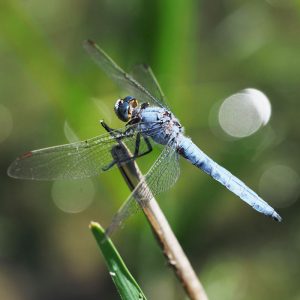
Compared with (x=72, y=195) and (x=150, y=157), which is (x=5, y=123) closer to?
(x=72, y=195)

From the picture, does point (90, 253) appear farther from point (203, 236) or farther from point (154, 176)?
point (154, 176)

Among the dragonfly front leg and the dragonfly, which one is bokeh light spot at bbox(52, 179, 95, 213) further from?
the dragonfly front leg

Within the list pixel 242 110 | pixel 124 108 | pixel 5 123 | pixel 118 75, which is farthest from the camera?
pixel 5 123

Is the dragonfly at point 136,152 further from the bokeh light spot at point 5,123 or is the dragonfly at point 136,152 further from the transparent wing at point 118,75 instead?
the bokeh light spot at point 5,123

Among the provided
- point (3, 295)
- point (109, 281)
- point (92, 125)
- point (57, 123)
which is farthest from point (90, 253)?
point (92, 125)

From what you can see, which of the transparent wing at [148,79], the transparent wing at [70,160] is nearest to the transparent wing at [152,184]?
the transparent wing at [70,160]

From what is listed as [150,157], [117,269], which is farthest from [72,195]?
[117,269]
